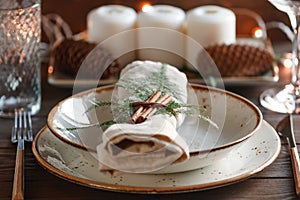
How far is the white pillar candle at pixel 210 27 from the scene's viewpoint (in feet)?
4.43

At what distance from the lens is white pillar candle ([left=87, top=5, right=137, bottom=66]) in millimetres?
1368

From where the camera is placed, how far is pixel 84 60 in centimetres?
127

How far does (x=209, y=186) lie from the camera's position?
0.80 meters

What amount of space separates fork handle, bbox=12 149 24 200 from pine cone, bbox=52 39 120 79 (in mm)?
349

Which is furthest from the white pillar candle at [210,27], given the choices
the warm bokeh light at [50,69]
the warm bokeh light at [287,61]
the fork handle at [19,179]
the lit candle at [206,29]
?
the fork handle at [19,179]

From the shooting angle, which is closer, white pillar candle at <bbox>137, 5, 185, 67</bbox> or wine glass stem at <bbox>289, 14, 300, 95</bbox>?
wine glass stem at <bbox>289, 14, 300, 95</bbox>

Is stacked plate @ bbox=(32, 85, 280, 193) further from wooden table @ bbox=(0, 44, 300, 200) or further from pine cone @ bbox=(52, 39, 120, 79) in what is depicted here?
pine cone @ bbox=(52, 39, 120, 79)

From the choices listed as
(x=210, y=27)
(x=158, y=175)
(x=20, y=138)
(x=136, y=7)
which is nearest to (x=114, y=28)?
(x=210, y=27)

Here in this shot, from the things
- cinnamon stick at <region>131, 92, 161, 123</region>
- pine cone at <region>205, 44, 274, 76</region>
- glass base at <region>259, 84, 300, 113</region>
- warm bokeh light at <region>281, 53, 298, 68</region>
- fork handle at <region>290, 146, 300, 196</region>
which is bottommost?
warm bokeh light at <region>281, 53, 298, 68</region>

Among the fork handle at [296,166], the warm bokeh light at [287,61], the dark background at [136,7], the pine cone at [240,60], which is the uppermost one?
the fork handle at [296,166]

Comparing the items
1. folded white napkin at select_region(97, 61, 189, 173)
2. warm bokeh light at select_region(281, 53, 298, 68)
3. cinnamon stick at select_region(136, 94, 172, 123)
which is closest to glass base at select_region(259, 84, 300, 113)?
warm bokeh light at select_region(281, 53, 298, 68)

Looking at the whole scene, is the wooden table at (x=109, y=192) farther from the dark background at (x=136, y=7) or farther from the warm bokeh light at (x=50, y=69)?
the dark background at (x=136, y=7)

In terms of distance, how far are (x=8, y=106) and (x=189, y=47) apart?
41cm

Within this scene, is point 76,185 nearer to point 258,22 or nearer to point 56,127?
point 56,127
